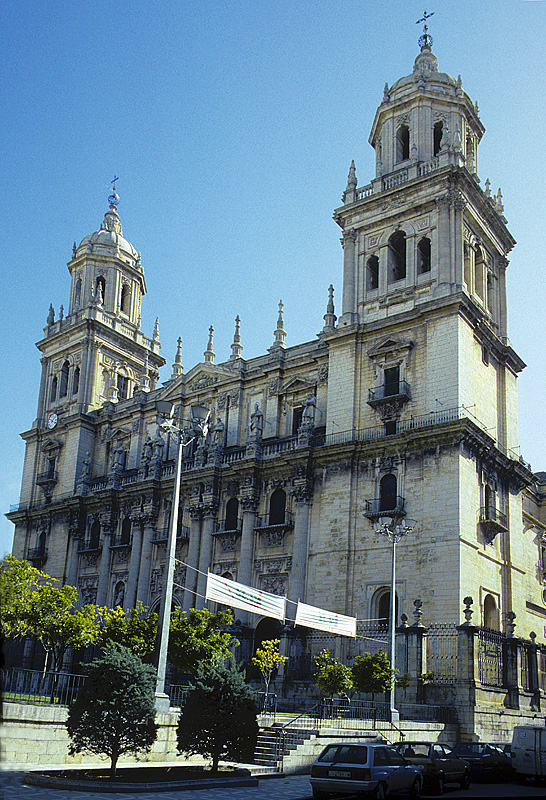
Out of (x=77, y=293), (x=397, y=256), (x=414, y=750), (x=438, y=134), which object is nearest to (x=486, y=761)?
(x=414, y=750)

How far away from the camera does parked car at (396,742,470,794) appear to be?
61.2ft

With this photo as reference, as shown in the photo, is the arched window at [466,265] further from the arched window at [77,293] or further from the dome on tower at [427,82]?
the arched window at [77,293]

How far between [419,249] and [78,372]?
26643 mm

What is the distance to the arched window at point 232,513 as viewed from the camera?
42.9 metres

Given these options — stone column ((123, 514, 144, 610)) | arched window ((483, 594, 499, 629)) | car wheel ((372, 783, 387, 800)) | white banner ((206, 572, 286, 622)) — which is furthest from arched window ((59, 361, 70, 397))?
car wheel ((372, 783, 387, 800))

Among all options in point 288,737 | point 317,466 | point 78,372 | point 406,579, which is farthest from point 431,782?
point 78,372

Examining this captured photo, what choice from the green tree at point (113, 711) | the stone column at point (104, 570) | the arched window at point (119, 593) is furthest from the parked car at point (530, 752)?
the stone column at point (104, 570)

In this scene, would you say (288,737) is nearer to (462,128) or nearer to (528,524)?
(528,524)

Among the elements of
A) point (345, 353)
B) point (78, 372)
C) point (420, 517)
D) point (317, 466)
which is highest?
point (78, 372)

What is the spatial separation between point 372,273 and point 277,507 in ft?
43.2

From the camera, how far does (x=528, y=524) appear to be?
45656mm

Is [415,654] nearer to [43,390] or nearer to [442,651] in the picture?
[442,651]

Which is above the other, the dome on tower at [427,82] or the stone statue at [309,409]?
the dome on tower at [427,82]

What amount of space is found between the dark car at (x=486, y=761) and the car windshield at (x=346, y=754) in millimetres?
6587
